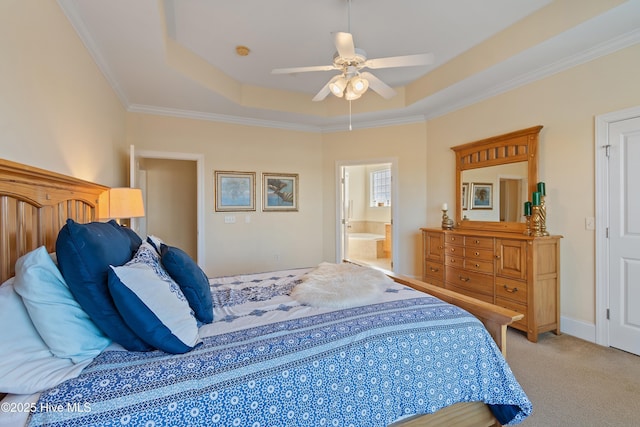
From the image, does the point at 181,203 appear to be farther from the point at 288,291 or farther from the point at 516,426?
the point at 516,426

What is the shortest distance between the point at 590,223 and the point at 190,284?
3480 mm

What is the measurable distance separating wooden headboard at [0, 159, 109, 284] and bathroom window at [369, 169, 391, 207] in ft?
22.8

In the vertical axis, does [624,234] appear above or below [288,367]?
above

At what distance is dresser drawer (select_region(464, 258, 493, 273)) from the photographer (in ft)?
10.3

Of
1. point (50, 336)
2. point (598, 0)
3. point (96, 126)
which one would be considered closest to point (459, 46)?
point (598, 0)

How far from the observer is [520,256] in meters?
2.83

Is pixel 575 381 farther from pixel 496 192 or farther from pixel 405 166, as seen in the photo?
pixel 405 166

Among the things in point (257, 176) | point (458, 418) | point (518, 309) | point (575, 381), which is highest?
point (257, 176)

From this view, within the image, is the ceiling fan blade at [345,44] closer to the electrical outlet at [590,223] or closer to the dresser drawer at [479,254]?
the dresser drawer at [479,254]

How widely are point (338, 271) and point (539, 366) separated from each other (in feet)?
5.77

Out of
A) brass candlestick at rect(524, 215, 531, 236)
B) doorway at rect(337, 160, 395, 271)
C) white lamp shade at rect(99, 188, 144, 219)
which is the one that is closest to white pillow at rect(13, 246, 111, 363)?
white lamp shade at rect(99, 188, 144, 219)

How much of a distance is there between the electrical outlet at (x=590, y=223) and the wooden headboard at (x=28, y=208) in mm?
4124

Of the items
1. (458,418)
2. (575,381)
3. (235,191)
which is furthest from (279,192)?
(575,381)

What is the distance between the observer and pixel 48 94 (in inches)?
68.1
